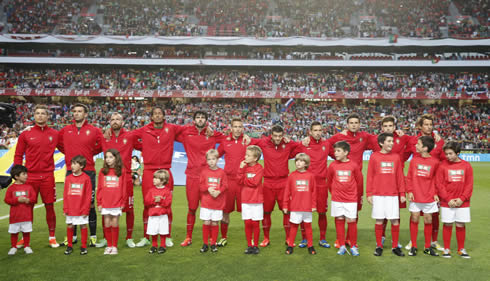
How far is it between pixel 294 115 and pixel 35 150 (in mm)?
33204

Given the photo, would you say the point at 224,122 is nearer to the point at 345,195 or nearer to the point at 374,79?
the point at 374,79

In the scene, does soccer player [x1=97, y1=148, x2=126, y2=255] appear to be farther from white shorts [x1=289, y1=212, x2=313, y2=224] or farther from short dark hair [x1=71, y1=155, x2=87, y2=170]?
white shorts [x1=289, y1=212, x2=313, y2=224]

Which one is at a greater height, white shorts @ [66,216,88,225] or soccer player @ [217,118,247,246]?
soccer player @ [217,118,247,246]

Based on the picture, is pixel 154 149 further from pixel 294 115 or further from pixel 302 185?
pixel 294 115

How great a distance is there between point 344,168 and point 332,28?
138ft

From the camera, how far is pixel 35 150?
21.5ft

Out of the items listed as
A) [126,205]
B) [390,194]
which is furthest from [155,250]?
[390,194]

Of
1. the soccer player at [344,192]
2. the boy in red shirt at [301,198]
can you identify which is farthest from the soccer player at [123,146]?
the soccer player at [344,192]

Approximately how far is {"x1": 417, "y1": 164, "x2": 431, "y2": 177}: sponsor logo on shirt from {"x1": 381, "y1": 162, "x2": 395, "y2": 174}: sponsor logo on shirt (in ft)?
1.58

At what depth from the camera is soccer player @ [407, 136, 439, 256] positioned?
610 centimetres

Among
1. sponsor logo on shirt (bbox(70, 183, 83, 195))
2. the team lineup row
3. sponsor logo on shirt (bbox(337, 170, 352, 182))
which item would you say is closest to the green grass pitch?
the team lineup row

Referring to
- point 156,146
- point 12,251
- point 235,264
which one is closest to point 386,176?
point 235,264

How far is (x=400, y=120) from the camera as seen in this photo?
1460 inches

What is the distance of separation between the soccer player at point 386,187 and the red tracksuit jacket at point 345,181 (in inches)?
9.6
